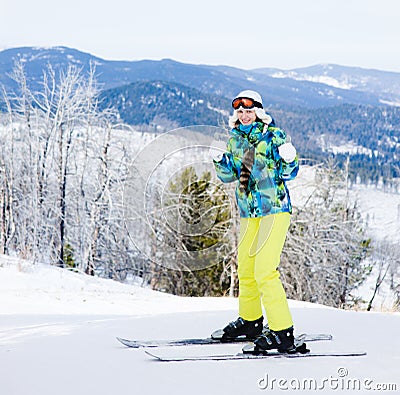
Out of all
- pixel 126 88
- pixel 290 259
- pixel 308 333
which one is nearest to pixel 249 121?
pixel 308 333

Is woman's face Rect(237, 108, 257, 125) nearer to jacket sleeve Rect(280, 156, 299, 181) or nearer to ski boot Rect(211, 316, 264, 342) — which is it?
jacket sleeve Rect(280, 156, 299, 181)

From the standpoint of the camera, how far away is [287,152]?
10.2 feet

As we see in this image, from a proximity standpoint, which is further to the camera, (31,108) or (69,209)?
(69,209)

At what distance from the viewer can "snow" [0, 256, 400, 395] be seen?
2.64 m

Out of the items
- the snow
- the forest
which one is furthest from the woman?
the forest

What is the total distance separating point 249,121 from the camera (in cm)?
340

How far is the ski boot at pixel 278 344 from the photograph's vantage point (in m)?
3.28

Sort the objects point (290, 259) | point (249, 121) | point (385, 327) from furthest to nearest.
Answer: point (290, 259) → point (385, 327) → point (249, 121)

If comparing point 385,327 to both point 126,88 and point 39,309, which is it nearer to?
point 39,309

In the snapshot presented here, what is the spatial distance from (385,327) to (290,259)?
15.3m

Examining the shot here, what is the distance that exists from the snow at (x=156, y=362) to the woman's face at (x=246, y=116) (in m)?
1.53

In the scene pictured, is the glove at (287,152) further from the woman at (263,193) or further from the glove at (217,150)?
the glove at (217,150)

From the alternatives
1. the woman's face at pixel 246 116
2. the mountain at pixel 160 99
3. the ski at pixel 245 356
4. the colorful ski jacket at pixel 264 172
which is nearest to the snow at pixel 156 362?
the ski at pixel 245 356

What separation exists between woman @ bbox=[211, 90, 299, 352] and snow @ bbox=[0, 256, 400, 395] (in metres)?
0.28
